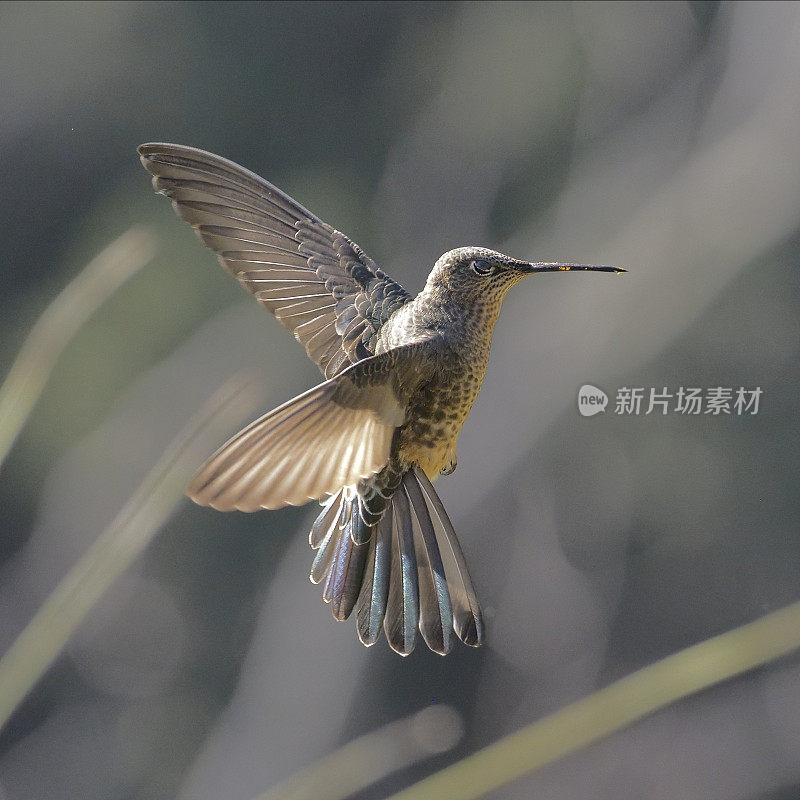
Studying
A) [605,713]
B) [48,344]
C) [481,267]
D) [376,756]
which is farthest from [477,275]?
[376,756]

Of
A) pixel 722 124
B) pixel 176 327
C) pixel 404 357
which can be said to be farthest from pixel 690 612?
pixel 404 357

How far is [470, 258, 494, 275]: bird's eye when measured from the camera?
0.43m

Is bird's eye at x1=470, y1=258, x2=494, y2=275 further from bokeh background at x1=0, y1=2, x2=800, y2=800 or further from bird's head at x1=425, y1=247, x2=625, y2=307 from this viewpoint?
bokeh background at x1=0, y1=2, x2=800, y2=800

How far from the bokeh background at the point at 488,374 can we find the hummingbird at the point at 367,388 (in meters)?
0.48

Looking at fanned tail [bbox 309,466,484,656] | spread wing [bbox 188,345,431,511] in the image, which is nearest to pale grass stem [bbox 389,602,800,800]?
fanned tail [bbox 309,466,484,656]

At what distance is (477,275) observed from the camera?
0.44m

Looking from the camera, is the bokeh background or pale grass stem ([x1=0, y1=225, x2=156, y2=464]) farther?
the bokeh background

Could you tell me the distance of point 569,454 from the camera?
1355 mm

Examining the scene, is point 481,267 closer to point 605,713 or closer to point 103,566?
point 103,566

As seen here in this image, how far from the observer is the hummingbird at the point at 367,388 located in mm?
392

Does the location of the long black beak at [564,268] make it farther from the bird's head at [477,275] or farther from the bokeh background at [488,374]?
the bokeh background at [488,374]

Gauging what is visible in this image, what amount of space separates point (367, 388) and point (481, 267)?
91mm

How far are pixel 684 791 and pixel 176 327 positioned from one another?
95cm

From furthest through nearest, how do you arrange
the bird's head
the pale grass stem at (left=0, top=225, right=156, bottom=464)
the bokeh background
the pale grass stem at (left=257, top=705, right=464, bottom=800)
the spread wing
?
1. the bokeh background
2. the pale grass stem at (left=257, top=705, right=464, bottom=800)
3. the pale grass stem at (left=0, top=225, right=156, bottom=464)
4. the bird's head
5. the spread wing
